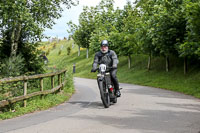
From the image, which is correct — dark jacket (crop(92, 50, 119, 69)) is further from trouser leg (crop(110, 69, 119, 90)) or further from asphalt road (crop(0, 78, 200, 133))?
asphalt road (crop(0, 78, 200, 133))

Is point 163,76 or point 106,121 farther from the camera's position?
point 163,76

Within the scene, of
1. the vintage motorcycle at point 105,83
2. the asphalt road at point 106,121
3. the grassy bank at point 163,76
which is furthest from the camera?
the grassy bank at point 163,76

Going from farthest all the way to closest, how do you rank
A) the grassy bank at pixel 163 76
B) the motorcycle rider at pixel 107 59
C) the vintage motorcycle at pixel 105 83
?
the grassy bank at pixel 163 76, the motorcycle rider at pixel 107 59, the vintage motorcycle at pixel 105 83

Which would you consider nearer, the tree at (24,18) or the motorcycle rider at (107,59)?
the motorcycle rider at (107,59)

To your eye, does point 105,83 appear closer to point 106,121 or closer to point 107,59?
point 107,59

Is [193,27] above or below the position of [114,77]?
above

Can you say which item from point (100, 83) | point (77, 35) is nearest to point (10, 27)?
point (100, 83)

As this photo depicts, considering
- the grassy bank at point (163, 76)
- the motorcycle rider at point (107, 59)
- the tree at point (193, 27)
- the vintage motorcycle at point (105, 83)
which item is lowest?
the grassy bank at point (163, 76)

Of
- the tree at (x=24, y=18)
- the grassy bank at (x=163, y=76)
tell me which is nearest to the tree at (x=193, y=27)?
the grassy bank at (x=163, y=76)

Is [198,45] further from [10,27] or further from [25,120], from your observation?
[25,120]

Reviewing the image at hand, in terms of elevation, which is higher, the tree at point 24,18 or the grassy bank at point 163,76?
the tree at point 24,18

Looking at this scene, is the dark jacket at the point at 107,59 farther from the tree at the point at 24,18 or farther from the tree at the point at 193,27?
the tree at the point at 193,27

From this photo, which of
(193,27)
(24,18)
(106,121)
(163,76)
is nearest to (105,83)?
(106,121)

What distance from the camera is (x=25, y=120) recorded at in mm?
7727
